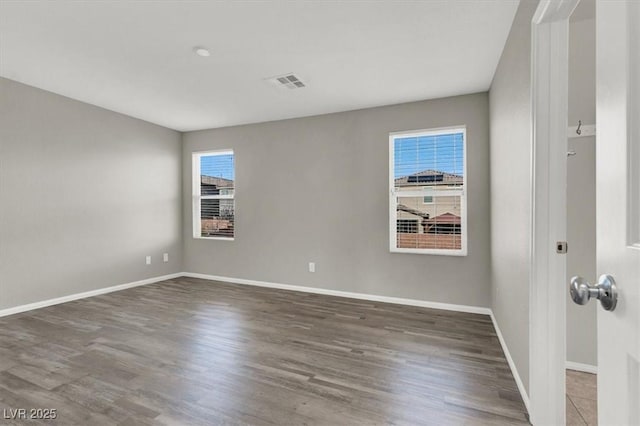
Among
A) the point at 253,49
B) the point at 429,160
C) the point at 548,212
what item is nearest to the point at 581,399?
the point at 548,212

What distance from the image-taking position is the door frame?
61.2 inches

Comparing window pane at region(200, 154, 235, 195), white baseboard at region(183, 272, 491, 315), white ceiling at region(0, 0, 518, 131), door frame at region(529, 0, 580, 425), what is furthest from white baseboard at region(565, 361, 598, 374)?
window pane at region(200, 154, 235, 195)

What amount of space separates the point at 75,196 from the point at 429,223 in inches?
176

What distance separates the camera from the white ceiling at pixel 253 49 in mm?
2146

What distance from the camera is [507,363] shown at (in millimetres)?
2309

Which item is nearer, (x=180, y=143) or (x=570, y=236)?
(x=570, y=236)

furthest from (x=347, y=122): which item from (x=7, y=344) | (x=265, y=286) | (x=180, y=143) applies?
(x=7, y=344)

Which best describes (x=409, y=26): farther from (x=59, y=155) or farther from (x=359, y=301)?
(x=59, y=155)

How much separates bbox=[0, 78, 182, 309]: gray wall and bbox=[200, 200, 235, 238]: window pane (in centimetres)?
53

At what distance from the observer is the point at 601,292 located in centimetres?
63

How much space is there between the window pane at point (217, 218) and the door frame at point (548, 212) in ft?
14.2

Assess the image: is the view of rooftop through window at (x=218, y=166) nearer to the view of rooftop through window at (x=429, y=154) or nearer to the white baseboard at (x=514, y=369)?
the view of rooftop through window at (x=429, y=154)

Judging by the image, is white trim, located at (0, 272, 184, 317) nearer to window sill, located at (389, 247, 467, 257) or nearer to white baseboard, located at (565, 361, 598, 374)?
window sill, located at (389, 247, 467, 257)

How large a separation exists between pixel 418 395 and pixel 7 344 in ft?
10.9
